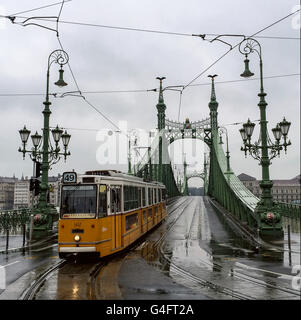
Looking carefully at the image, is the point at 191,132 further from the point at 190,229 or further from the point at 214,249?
the point at 214,249

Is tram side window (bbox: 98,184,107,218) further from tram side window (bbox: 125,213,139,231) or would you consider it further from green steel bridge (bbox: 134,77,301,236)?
green steel bridge (bbox: 134,77,301,236)

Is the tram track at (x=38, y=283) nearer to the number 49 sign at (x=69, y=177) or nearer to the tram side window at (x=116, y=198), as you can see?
the tram side window at (x=116, y=198)

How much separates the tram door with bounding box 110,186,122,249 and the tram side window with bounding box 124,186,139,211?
2.37ft

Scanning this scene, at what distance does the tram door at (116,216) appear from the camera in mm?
10266

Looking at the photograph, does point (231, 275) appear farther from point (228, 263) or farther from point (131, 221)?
point (131, 221)

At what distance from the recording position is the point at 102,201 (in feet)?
32.0

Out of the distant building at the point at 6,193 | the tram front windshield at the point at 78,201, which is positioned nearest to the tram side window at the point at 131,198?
the tram front windshield at the point at 78,201

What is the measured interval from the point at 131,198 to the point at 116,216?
2006 mm

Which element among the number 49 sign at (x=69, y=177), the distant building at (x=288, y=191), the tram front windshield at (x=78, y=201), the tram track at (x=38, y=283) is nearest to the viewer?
the tram track at (x=38, y=283)

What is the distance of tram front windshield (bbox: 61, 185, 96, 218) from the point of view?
952 cm

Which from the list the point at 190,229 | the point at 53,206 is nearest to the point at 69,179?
the point at 53,206

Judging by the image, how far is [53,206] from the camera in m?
16.5

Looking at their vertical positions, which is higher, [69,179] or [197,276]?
[69,179]
